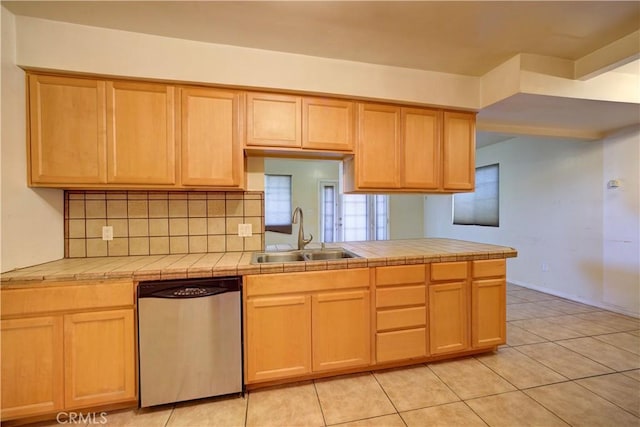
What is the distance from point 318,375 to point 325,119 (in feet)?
6.27

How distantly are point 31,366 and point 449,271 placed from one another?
270 centimetres

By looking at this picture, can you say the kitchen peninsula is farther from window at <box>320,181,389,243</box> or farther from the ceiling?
window at <box>320,181,389,243</box>

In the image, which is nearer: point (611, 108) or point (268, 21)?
point (268, 21)

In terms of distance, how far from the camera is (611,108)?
2.51 metres

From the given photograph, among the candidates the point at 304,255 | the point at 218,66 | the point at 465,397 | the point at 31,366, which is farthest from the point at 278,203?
the point at 465,397

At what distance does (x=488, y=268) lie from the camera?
222 centimetres

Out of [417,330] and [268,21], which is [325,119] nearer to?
[268,21]

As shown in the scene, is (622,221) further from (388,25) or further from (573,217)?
(388,25)

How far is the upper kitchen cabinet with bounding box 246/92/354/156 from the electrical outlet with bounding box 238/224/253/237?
2.25 feet

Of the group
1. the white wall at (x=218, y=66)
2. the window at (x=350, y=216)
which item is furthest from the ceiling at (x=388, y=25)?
the window at (x=350, y=216)

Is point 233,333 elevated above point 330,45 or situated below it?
below

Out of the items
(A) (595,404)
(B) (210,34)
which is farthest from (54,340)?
(A) (595,404)

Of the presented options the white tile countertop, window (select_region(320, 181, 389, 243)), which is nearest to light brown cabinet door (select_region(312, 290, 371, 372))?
the white tile countertop

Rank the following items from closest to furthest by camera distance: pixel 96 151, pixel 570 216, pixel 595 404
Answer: pixel 595 404, pixel 96 151, pixel 570 216
